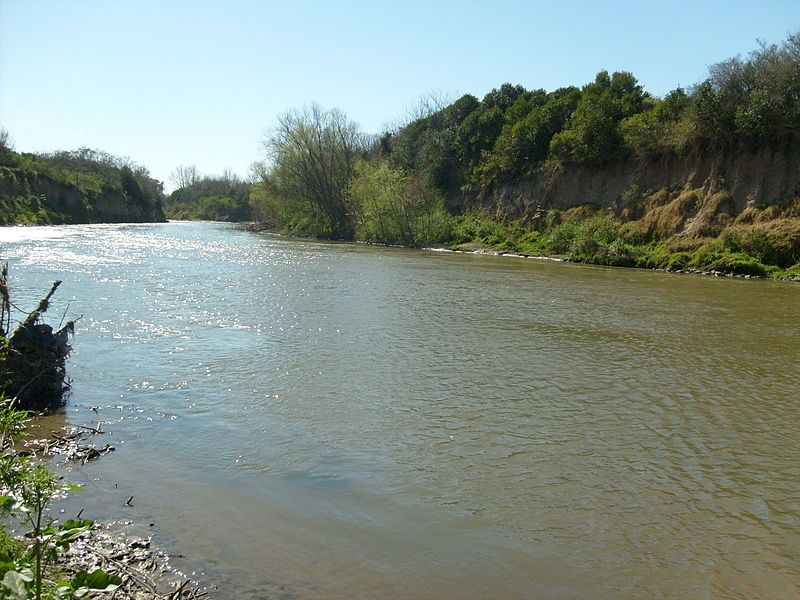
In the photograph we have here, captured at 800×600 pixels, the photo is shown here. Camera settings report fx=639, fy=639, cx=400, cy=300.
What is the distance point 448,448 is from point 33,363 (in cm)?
617

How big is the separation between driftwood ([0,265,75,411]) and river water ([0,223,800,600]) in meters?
0.53

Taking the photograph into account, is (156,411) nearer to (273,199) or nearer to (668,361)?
(668,361)

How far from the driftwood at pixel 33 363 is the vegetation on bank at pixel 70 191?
6927 cm

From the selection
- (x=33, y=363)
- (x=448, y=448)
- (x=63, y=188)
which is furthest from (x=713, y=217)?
(x=63, y=188)

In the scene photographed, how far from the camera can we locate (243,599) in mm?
4883

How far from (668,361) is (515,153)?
44331 mm

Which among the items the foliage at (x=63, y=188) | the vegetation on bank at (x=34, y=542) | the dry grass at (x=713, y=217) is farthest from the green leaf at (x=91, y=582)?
the foliage at (x=63, y=188)

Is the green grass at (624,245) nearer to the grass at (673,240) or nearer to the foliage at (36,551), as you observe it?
the grass at (673,240)

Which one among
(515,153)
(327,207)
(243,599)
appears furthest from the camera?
(327,207)

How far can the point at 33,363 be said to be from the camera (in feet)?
30.7

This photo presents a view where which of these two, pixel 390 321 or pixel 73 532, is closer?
pixel 73 532

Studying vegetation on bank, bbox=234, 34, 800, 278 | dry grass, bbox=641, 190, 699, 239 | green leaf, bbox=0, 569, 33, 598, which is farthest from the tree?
green leaf, bbox=0, 569, 33, 598

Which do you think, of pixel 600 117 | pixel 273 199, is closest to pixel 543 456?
pixel 600 117

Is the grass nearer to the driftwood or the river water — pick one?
the river water
